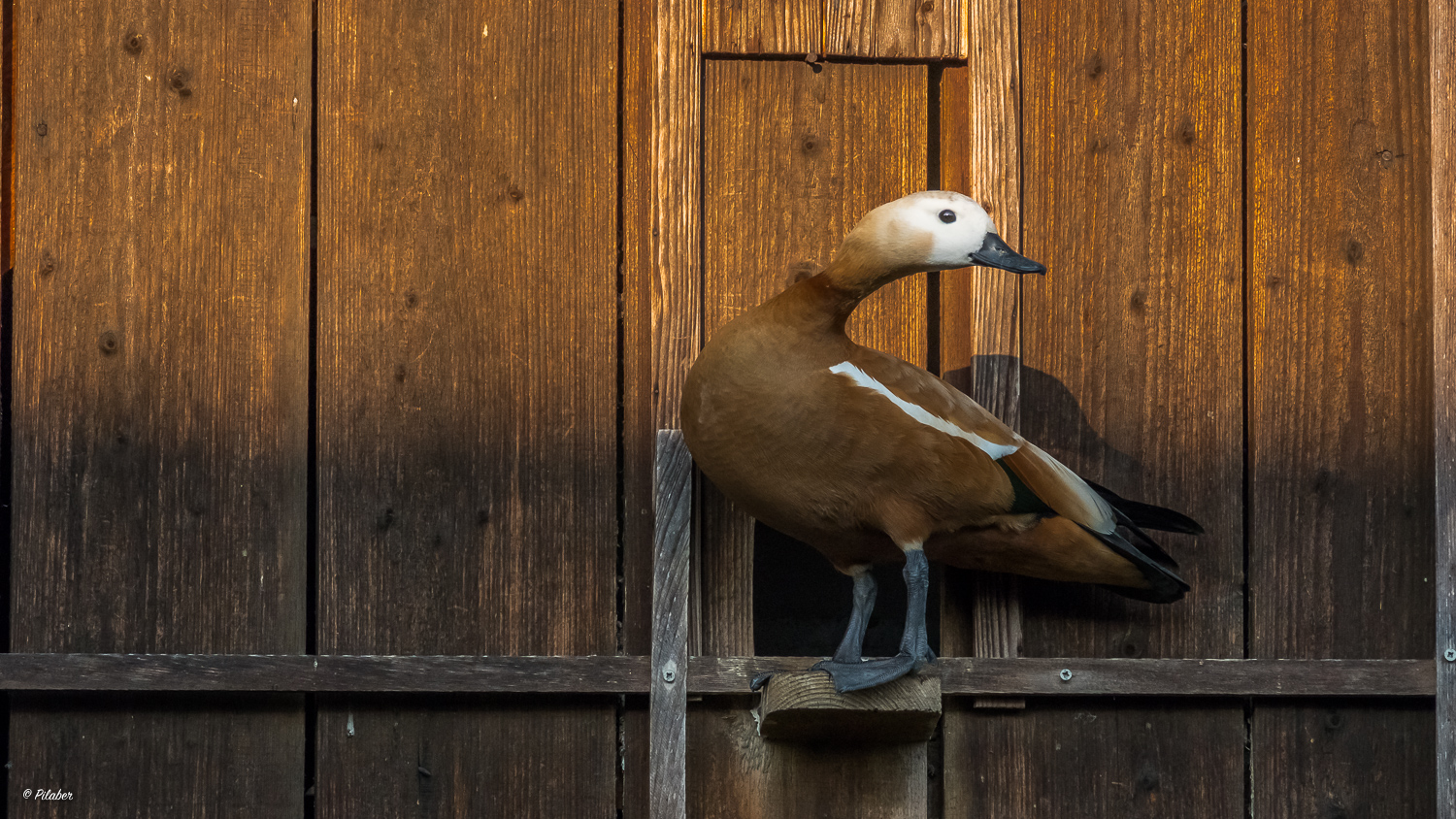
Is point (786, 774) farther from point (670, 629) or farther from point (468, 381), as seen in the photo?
point (468, 381)

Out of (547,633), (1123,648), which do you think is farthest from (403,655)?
(1123,648)

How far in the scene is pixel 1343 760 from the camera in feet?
7.85

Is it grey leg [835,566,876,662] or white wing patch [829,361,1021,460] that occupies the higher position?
white wing patch [829,361,1021,460]

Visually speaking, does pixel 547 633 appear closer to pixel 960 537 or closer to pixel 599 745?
pixel 599 745

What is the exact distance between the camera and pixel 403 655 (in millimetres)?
2260

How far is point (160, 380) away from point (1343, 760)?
229 cm

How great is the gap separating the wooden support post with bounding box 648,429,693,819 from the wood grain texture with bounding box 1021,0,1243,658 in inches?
25.9

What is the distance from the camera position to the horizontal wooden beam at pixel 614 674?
85.8 inches

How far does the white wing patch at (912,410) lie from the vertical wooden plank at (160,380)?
3.34 feet

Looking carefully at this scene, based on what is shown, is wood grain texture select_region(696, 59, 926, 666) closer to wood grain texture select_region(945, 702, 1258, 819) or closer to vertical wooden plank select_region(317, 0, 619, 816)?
vertical wooden plank select_region(317, 0, 619, 816)

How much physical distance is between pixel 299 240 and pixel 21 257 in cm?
50

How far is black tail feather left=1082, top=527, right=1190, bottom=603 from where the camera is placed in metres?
2.16

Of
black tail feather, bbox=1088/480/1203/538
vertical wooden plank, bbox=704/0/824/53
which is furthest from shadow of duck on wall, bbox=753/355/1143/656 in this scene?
vertical wooden plank, bbox=704/0/824/53

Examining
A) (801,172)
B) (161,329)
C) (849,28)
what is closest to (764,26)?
(849,28)
